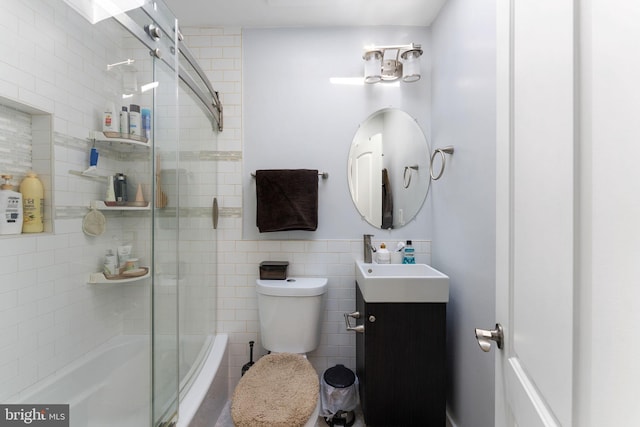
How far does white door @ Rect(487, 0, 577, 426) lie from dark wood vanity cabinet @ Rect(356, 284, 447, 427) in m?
0.63

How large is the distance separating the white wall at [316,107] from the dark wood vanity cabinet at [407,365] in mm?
617

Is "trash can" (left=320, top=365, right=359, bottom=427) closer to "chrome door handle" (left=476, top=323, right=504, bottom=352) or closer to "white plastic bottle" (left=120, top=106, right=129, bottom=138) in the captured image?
"chrome door handle" (left=476, top=323, right=504, bottom=352)

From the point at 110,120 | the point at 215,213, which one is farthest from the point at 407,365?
the point at 110,120

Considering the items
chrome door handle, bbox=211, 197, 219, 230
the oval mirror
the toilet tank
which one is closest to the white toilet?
the toilet tank

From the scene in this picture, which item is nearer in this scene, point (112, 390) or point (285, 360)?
point (112, 390)

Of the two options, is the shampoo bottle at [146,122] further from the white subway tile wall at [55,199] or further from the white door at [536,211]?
the white door at [536,211]

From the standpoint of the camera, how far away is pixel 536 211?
1.70ft

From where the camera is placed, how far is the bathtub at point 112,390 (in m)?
1.01

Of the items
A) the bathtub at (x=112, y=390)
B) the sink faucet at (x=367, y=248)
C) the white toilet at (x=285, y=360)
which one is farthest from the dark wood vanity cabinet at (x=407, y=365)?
the bathtub at (x=112, y=390)

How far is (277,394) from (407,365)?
645 millimetres

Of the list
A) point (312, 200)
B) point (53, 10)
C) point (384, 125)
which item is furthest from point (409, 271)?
point (53, 10)

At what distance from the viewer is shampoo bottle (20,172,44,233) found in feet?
3.18

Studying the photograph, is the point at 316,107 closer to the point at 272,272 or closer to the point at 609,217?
the point at 272,272

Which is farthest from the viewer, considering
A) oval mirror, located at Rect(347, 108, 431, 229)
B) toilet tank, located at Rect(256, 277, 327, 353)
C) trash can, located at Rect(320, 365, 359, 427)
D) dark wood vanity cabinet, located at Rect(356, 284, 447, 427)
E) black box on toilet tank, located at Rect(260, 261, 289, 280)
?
oval mirror, located at Rect(347, 108, 431, 229)
